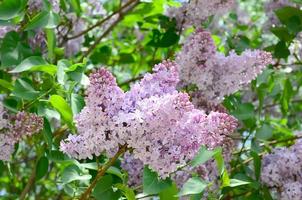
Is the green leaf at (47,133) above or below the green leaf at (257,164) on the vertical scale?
above

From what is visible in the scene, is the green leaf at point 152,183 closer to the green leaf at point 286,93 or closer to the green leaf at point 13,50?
the green leaf at point 13,50

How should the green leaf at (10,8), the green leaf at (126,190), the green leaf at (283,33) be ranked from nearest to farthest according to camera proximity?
the green leaf at (126,190) < the green leaf at (10,8) < the green leaf at (283,33)

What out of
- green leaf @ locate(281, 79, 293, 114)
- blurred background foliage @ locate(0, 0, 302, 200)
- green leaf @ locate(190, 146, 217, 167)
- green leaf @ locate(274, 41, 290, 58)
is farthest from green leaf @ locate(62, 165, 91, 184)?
green leaf @ locate(274, 41, 290, 58)

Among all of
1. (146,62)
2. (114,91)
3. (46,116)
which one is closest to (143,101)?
(114,91)

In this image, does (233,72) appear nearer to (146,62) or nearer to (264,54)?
(264,54)

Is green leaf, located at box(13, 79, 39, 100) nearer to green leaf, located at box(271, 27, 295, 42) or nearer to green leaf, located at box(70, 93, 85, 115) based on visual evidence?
green leaf, located at box(70, 93, 85, 115)

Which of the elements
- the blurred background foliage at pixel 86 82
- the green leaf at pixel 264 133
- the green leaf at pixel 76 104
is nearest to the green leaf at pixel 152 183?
the blurred background foliage at pixel 86 82
